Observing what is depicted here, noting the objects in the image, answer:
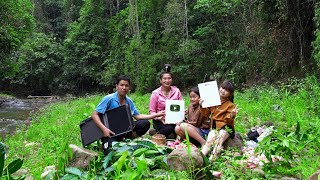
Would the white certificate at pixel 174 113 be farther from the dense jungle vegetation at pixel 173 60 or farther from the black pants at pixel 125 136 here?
the dense jungle vegetation at pixel 173 60

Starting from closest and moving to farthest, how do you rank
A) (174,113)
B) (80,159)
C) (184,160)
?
1. (184,160)
2. (80,159)
3. (174,113)

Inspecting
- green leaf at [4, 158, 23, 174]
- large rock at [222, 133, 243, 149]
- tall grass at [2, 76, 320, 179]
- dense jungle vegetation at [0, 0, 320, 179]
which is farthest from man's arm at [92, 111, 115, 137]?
green leaf at [4, 158, 23, 174]

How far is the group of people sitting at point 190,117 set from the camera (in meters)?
3.63

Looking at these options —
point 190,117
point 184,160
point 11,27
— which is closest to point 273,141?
point 184,160

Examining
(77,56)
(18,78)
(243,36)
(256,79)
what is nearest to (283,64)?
(256,79)

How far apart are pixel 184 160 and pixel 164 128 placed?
164 centimetres

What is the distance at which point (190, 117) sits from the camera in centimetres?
432

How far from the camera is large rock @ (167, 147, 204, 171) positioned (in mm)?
2754

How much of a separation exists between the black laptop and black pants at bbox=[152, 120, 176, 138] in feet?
2.10

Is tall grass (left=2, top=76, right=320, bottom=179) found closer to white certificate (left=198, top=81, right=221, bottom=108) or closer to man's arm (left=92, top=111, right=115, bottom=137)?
man's arm (left=92, top=111, right=115, bottom=137)

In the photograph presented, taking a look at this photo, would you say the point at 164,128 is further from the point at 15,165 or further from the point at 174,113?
the point at 15,165

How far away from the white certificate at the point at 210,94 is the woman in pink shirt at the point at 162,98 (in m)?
0.79

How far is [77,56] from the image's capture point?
2673cm

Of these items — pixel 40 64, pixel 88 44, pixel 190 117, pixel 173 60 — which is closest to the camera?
pixel 190 117
